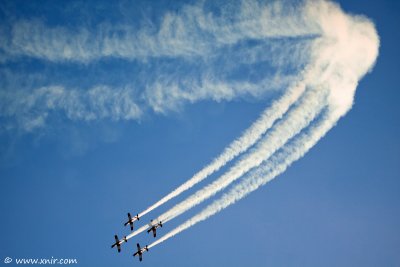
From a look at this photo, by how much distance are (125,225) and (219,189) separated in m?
22.4

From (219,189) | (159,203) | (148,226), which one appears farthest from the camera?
(148,226)

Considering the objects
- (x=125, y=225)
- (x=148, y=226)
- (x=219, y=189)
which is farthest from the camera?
(x=125, y=225)

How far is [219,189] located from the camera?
158 ft

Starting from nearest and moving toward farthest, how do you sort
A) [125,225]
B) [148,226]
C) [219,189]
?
1. [219,189]
2. [148,226]
3. [125,225]

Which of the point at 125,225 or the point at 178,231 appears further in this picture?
the point at 125,225

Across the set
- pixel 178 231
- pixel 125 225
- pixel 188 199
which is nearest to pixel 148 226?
pixel 125 225

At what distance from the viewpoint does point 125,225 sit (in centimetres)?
6688

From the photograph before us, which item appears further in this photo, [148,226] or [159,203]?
[148,226]

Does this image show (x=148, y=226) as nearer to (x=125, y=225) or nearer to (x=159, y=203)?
(x=125, y=225)

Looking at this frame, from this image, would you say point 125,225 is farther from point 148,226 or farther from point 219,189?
point 219,189

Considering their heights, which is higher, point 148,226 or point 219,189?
point 148,226

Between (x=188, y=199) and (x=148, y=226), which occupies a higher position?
(x=148, y=226)

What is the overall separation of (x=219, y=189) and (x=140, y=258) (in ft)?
78.9

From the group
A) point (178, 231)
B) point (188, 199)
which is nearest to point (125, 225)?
point (178, 231)
